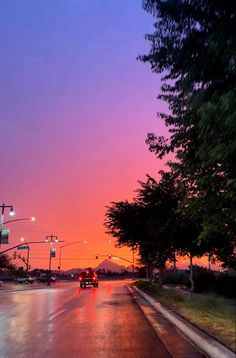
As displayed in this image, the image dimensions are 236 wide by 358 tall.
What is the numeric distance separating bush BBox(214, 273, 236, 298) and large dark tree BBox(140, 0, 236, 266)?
25893mm

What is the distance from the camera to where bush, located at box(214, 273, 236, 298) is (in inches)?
1415

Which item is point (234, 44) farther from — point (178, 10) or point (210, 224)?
point (210, 224)

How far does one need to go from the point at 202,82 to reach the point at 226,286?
30515mm

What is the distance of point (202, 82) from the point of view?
8766 mm

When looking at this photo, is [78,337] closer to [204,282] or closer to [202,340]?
[202,340]

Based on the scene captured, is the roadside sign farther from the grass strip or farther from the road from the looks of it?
the grass strip

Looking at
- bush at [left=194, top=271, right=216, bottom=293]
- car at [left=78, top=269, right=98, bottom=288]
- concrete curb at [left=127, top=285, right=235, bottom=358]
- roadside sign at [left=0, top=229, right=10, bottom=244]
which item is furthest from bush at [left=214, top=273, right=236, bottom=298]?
car at [left=78, top=269, right=98, bottom=288]

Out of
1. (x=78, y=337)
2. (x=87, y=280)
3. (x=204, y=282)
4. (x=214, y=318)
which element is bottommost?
(x=78, y=337)

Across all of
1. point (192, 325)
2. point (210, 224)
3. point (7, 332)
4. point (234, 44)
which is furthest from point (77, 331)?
point (234, 44)

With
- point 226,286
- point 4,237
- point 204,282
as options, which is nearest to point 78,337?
point 226,286

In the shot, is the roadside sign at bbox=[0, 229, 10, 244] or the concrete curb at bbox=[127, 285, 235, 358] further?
the roadside sign at bbox=[0, 229, 10, 244]

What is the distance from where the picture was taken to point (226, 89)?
26.9ft

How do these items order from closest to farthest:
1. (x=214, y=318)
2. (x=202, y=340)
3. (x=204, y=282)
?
(x=202, y=340) < (x=214, y=318) < (x=204, y=282)

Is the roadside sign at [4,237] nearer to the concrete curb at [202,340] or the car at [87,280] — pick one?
the car at [87,280]
